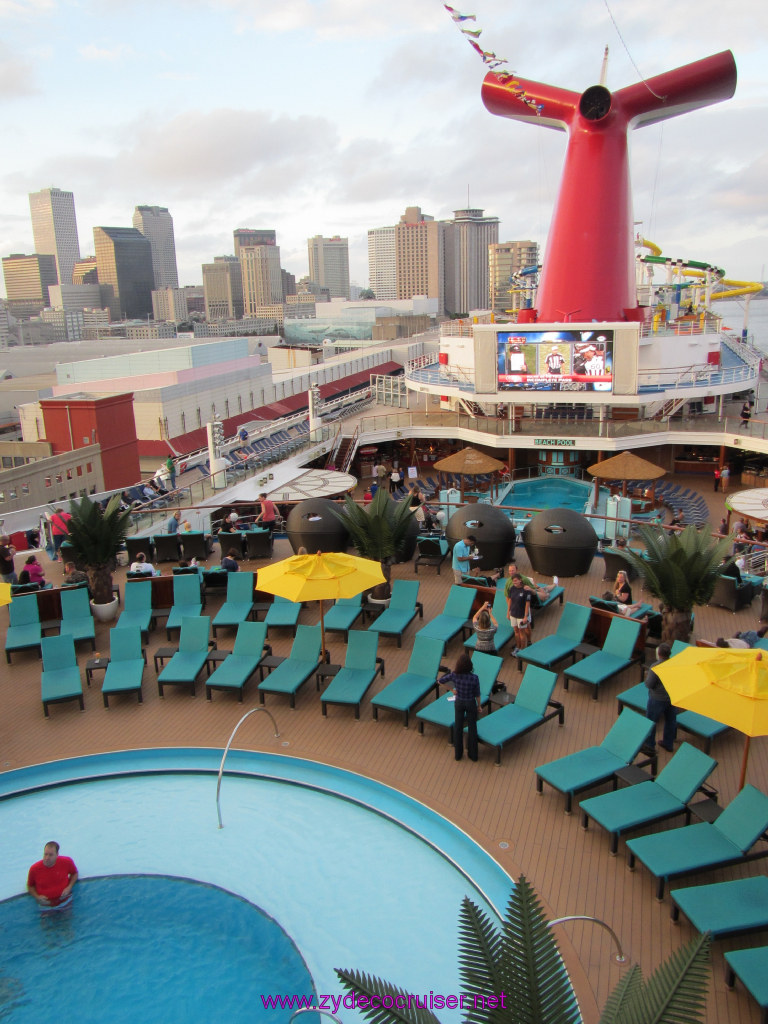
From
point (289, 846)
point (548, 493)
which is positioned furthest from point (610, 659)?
point (548, 493)

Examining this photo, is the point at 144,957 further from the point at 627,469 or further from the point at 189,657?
the point at 627,469

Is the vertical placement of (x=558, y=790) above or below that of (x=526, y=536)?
below

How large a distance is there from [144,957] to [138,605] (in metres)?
5.87

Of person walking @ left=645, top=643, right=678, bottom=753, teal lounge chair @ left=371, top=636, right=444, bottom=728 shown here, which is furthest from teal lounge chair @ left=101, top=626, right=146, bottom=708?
person walking @ left=645, top=643, right=678, bottom=753

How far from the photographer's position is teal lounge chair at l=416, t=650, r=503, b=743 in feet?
26.1

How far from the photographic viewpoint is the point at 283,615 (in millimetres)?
10703

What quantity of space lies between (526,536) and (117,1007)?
8.73 metres

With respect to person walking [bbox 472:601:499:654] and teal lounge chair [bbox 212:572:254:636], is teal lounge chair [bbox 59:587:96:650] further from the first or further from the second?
person walking [bbox 472:601:499:654]

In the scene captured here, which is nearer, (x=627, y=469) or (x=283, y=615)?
(x=283, y=615)

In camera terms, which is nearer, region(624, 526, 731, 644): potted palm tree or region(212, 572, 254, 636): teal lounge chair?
region(624, 526, 731, 644): potted palm tree

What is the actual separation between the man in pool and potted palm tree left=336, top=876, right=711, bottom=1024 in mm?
3779

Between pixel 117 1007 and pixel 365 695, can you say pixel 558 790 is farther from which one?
pixel 117 1007

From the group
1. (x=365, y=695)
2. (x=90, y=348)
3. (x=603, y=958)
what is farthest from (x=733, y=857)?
(x=90, y=348)

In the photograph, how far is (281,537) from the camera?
1476 cm
